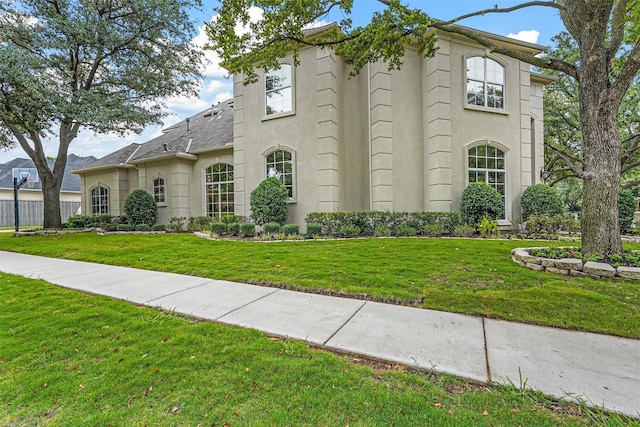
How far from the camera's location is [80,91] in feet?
38.9

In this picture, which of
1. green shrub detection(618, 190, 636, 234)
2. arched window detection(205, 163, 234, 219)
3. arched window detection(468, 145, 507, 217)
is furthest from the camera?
arched window detection(205, 163, 234, 219)

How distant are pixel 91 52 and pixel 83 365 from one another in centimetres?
1523

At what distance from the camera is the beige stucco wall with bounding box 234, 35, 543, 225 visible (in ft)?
34.6

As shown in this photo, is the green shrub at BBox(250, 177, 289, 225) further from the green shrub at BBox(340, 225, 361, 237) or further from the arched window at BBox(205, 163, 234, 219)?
the arched window at BBox(205, 163, 234, 219)

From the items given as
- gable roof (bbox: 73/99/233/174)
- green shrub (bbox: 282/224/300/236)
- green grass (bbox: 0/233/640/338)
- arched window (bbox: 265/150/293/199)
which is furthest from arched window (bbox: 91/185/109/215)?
green shrub (bbox: 282/224/300/236)

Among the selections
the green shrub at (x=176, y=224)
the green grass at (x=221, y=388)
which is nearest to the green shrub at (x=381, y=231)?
the green grass at (x=221, y=388)

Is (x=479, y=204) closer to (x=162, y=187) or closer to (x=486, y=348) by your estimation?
(x=486, y=348)

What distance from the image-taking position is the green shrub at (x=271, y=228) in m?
10.2

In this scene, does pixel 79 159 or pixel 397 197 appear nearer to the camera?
pixel 397 197

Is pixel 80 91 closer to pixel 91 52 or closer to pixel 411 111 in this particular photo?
pixel 91 52

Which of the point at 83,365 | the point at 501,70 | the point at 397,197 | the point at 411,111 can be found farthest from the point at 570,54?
the point at 83,365

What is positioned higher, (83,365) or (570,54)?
(570,54)

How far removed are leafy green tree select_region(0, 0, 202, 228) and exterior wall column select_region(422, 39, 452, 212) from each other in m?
10.8

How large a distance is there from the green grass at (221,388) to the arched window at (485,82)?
11455 millimetres
